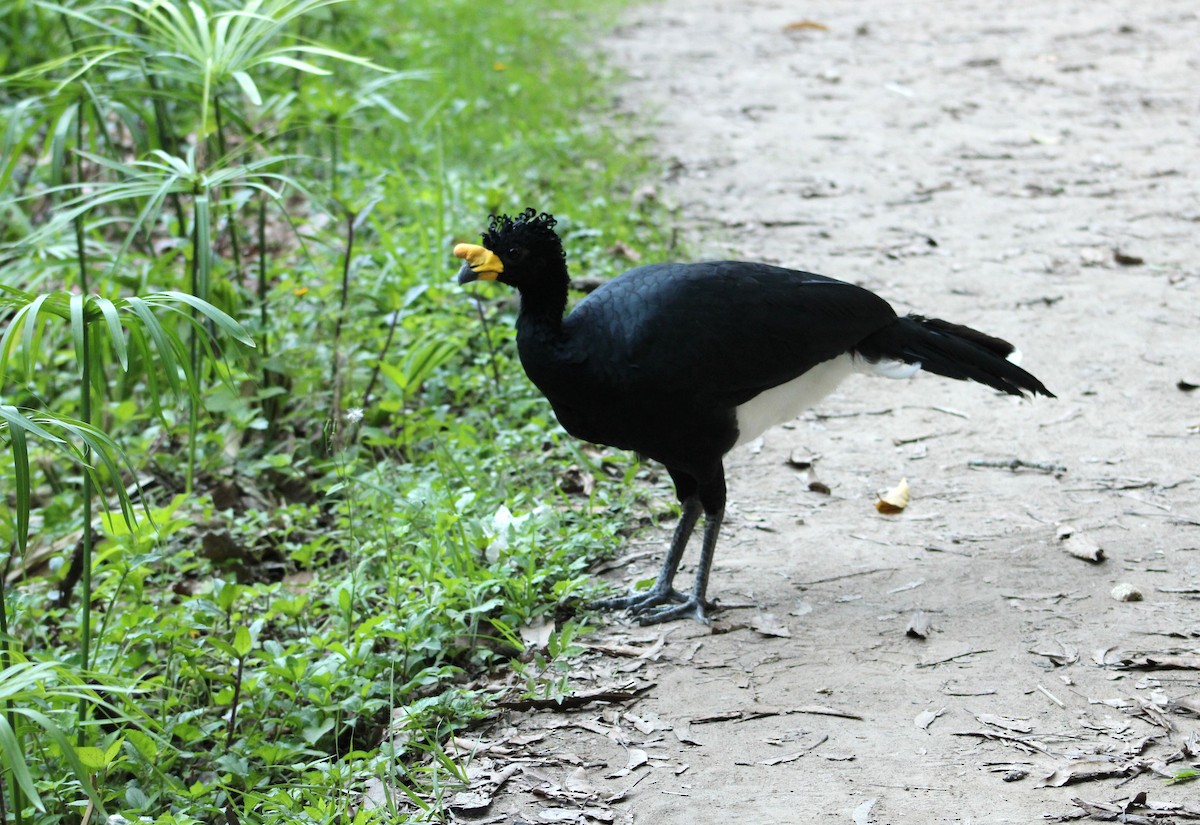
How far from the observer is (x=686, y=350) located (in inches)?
141

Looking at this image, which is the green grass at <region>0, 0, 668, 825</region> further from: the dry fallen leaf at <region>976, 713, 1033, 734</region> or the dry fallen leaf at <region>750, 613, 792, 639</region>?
the dry fallen leaf at <region>976, 713, 1033, 734</region>

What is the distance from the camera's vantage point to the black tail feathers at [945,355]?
3.99 metres

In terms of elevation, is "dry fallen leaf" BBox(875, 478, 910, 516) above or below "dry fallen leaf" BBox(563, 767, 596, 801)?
above

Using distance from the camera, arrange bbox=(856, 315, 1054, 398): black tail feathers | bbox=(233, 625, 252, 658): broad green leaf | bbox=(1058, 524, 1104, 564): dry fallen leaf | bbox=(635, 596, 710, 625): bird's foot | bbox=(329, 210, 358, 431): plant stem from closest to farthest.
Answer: bbox=(233, 625, 252, 658): broad green leaf, bbox=(635, 596, 710, 625): bird's foot, bbox=(1058, 524, 1104, 564): dry fallen leaf, bbox=(856, 315, 1054, 398): black tail feathers, bbox=(329, 210, 358, 431): plant stem

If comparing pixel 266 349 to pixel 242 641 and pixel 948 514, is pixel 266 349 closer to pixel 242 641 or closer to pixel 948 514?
pixel 242 641

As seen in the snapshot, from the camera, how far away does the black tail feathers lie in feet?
13.1

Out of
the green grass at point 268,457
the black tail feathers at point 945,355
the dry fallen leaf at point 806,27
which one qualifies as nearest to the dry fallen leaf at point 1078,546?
the black tail feathers at point 945,355

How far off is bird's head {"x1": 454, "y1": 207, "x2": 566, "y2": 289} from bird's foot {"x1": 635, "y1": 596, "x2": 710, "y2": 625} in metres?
1.07

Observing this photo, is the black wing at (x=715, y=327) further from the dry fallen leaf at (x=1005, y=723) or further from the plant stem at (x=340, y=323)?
the plant stem at (x=340, y=323)

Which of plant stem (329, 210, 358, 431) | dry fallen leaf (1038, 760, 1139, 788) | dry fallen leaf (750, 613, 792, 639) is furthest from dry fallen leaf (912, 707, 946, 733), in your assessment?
plant stem (329, 210, 358, 431)

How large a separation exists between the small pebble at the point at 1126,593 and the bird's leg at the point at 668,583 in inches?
50.0

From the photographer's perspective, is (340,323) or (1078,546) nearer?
(1078,546)

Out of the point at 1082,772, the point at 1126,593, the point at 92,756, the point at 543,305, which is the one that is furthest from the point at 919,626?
the point at 92,756

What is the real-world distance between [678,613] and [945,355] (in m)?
1.23
